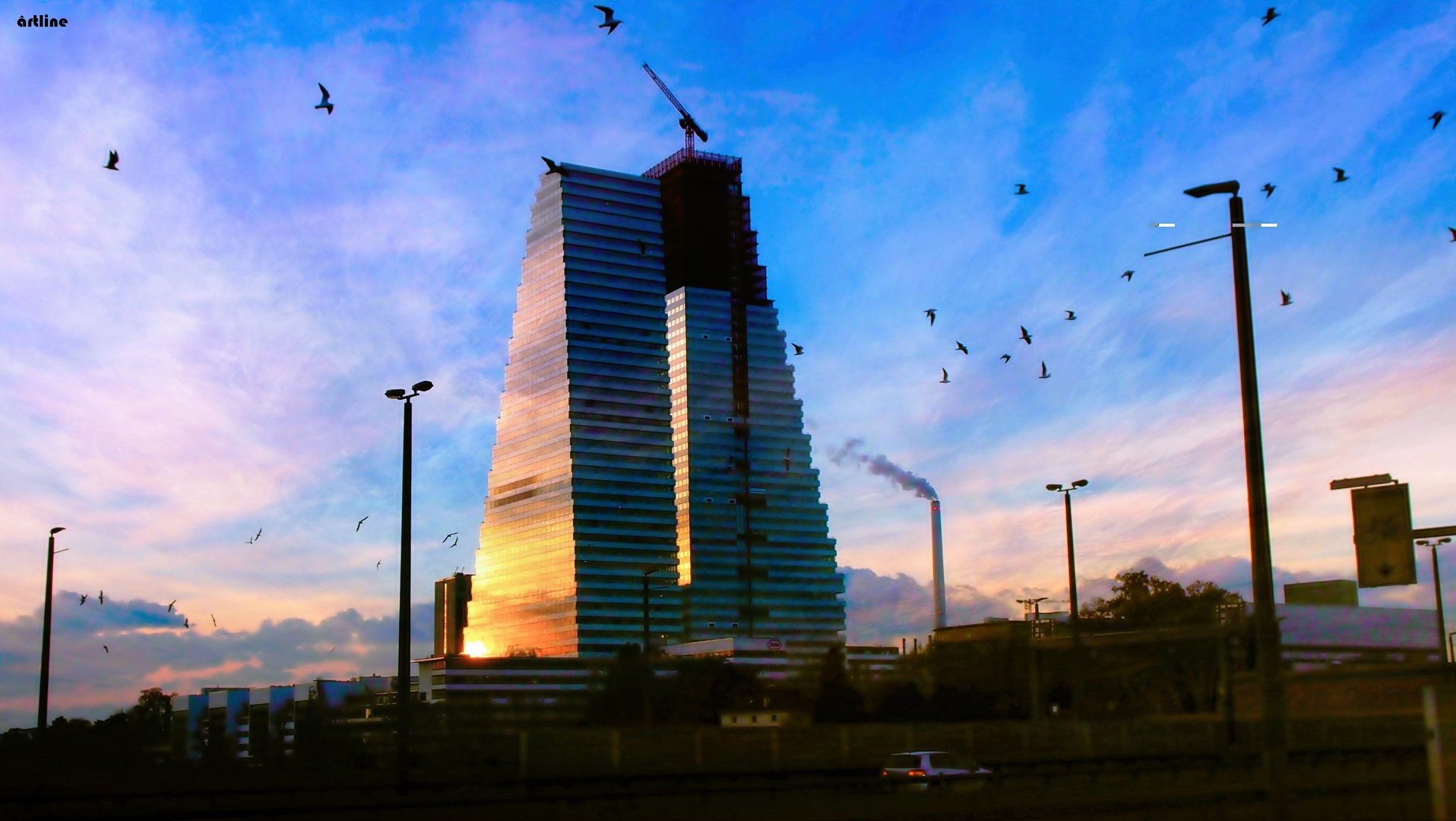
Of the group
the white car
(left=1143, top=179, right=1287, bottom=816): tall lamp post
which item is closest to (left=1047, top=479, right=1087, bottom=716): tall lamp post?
A: the white car

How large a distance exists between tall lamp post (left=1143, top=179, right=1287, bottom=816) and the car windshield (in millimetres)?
26322

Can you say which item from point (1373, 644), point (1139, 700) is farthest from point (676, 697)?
point (1373, 644)

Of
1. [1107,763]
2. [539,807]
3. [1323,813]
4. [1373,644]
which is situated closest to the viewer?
[1373,644]

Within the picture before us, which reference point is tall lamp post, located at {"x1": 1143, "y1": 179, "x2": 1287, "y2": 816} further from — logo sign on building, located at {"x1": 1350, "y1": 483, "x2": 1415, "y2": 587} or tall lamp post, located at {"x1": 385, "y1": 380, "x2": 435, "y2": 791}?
tall lamp post, located at {"x1": 385, "y1": 380, "x2": 435, "y2": 791}

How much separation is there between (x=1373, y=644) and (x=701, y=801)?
63.7ft

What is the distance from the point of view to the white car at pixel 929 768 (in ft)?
124

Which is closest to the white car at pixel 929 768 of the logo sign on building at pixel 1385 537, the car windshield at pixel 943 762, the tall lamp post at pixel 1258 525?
the car windshield at pixel 943 762

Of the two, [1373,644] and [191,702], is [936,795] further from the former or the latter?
[191,702]

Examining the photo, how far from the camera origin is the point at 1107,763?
48.5m

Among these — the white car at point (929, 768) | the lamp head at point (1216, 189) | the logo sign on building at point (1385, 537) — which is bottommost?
the white car at point (929, 768)

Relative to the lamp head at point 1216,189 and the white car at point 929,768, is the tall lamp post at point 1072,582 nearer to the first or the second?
the white car at point 929,768

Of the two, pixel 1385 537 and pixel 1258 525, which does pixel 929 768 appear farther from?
pixel 1385 537

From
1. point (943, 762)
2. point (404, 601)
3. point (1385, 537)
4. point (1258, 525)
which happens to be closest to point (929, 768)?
point (943, 762)

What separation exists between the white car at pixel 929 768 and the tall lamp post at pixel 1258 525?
2472cm
